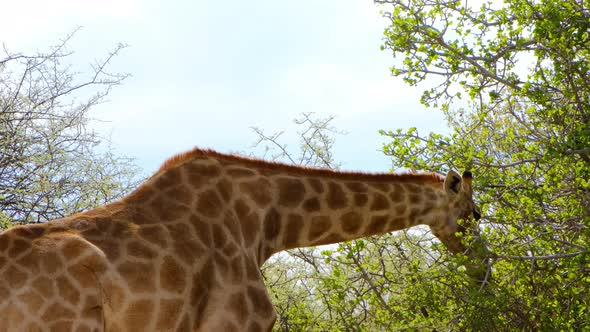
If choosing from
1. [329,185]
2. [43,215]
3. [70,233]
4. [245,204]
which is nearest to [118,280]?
[70,233]

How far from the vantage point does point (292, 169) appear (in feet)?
23.4

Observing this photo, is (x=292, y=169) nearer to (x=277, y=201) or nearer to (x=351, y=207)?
(x=277, y=201)

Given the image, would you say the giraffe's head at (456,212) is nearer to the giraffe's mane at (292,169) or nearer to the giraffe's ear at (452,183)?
the giraffe's ear at (452,183)

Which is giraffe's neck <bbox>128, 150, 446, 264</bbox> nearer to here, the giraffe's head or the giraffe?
the giraffe

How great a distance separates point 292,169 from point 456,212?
1.68 meters

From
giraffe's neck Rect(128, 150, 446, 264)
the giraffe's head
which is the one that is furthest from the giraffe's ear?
giraffe's neck Rect(128, 150, 446, 264)

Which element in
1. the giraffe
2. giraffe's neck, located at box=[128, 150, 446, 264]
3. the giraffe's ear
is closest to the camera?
→ the giraffe

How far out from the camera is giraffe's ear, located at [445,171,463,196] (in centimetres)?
762

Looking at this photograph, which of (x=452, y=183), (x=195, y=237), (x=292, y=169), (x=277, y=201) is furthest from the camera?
(x=452, y=183)

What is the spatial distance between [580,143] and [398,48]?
234cm

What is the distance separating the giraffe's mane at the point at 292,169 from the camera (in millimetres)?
6867

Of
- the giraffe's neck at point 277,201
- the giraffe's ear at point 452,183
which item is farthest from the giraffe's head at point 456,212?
the giraffe's neck at point 277,201

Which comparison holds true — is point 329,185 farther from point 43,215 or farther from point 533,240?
point 43,215

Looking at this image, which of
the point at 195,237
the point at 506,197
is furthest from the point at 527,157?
the point at 195,237
